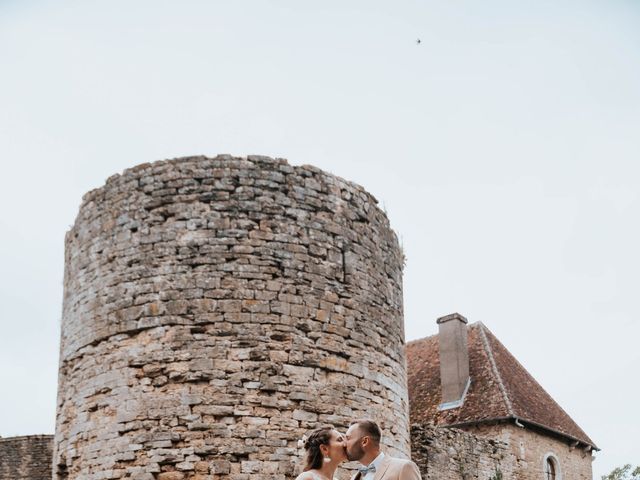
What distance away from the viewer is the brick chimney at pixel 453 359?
71.7ft

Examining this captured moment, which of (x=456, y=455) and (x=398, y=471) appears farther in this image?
(x=456, y=455)

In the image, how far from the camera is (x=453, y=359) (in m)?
22.3

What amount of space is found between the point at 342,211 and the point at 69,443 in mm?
3876

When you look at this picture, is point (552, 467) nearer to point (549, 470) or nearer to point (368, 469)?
point (549, 470)

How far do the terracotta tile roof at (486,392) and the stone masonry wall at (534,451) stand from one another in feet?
0.93

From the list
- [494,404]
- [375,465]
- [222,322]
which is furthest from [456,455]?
[375,465]

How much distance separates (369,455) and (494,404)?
16.3m

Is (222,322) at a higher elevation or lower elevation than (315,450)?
higher

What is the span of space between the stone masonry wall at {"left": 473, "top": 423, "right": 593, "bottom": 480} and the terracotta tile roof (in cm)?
28

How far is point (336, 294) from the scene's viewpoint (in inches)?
368

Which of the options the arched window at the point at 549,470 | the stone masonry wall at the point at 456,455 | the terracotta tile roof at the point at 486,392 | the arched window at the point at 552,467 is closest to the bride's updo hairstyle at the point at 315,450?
the stone masonry wall at the point at 456,455

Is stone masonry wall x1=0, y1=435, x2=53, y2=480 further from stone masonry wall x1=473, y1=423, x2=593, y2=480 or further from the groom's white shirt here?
the groom's white shirt

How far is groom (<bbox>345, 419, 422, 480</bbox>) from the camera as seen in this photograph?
506 cm

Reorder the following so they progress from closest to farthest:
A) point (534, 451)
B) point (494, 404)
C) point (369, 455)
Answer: point (369, 455), point (534, 451), point (494, 404)
